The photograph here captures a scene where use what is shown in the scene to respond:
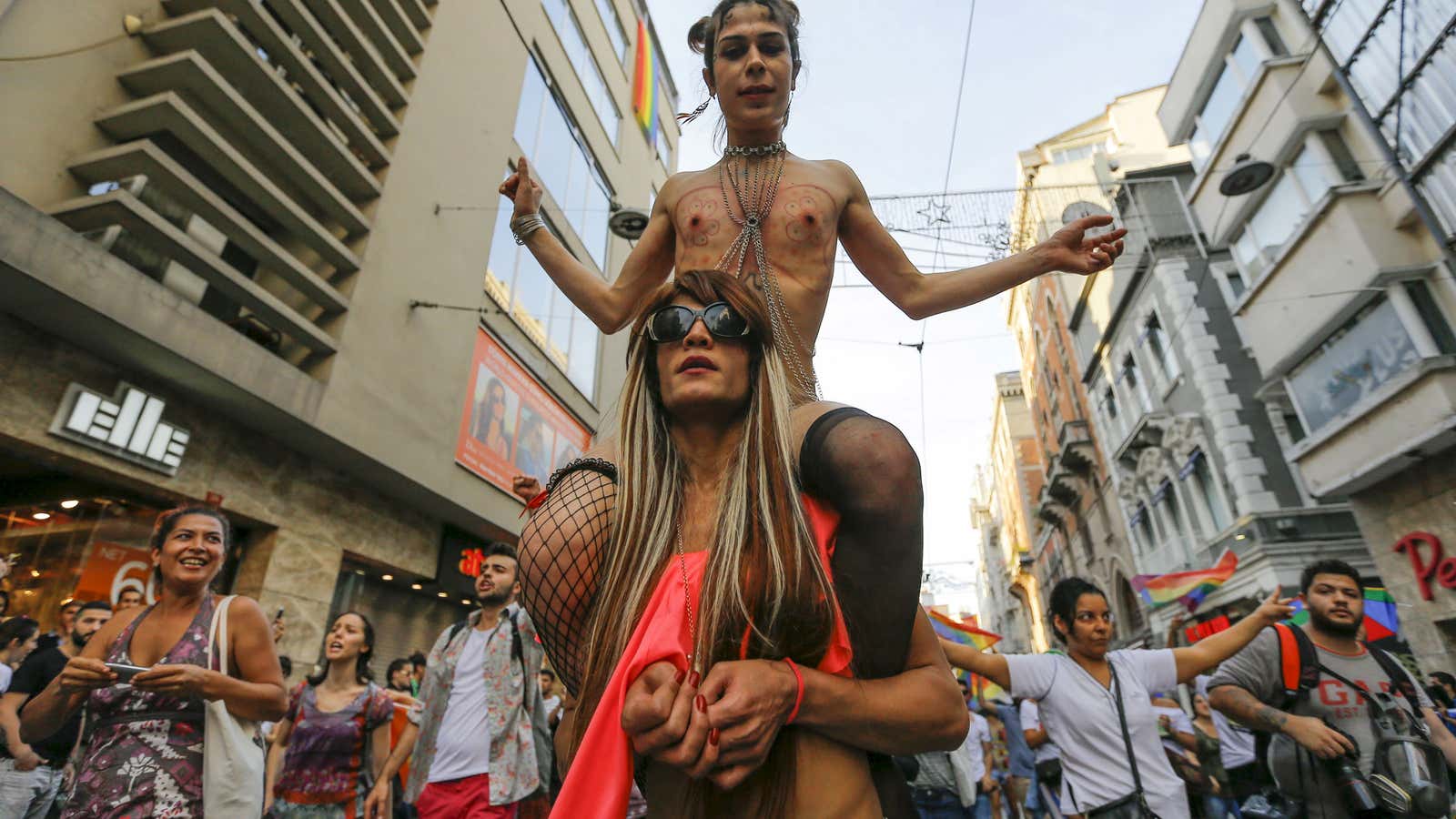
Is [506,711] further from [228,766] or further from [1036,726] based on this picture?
[1036,726]

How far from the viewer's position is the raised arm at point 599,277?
2070mm

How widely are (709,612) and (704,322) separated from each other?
593mm

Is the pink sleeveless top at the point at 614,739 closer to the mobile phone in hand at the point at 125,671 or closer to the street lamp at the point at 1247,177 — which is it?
the mobile phone in hand at the point at 125,671

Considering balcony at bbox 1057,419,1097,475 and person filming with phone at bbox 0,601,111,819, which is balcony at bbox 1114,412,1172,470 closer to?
balcony at bbox 1057,419,1097,475

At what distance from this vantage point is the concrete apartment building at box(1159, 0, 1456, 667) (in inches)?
413

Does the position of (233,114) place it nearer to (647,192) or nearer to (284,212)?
(284,212)

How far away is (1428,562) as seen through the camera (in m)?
10.8

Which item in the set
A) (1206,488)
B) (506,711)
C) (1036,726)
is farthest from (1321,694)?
(1206,488)

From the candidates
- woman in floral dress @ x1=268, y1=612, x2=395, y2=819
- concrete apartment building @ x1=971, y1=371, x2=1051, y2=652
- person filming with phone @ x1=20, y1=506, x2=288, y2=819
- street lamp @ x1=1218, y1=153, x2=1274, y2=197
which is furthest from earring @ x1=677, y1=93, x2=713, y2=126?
concrete apartment building @ x1=971, y1=371, x2=1051, y2=652

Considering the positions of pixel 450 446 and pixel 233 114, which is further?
pixel 450 446

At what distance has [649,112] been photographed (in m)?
23.5

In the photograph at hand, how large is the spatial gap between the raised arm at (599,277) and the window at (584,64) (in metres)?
17.8

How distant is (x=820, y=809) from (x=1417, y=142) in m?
14.8

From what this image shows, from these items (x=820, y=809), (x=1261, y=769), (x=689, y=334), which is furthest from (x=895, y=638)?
(x=1261, y=769)
